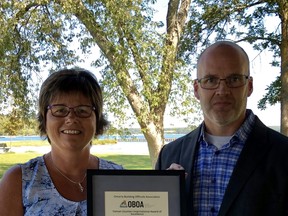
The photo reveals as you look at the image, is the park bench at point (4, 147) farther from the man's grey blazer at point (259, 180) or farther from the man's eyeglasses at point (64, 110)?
the man's grey blazer at point (259, 180)

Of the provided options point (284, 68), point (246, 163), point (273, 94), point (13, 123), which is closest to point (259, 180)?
point (246, 163)

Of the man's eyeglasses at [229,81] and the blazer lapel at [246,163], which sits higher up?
the man's eyeglasses at [229,81]

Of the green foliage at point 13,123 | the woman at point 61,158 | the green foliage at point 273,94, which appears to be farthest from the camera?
the green foliage at point 13,123

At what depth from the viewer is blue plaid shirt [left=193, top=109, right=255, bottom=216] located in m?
1.50

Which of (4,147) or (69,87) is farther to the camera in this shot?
(4,147)

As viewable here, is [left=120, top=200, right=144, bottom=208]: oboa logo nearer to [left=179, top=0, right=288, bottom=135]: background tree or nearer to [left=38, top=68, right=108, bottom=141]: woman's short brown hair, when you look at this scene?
[left=38, top=68, right=108, bottom=141]: woman's short brown hair

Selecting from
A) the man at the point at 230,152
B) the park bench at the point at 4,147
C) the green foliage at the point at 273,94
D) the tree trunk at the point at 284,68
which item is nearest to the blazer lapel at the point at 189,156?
the man at the point at 230,152

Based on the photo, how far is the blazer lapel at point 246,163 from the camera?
144cm

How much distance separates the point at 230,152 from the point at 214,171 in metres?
0.10

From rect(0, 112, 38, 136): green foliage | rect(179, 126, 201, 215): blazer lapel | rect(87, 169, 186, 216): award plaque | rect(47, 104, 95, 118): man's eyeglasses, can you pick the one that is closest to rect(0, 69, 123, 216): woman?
rect(47, 104, 95, 118): man's eyeglasses

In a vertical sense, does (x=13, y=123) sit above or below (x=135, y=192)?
above

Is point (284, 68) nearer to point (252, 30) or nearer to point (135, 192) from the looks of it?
point (252, 30)

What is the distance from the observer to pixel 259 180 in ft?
4.73

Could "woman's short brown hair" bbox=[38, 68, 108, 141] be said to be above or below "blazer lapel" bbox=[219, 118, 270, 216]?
above
